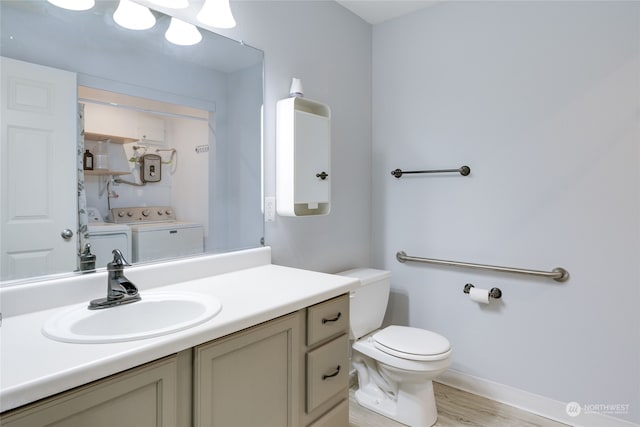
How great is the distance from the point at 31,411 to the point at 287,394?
712mm

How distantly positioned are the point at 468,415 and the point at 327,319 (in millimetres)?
1198

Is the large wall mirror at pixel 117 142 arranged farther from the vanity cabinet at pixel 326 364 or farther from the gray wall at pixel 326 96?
the vanity cabinet at pixel 326 364

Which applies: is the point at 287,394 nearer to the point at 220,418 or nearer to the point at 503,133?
the point at 220,418

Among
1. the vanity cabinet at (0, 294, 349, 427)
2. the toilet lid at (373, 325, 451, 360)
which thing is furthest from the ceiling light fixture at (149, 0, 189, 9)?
the toilet lid at (373, 325, 451, 360)

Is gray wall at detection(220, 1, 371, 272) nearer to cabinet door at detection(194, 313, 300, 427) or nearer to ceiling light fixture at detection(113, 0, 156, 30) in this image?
ceiling light fixture at detection(113, 0, 156, 30)

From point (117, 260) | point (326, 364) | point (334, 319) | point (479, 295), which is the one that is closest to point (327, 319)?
point (334, 319)

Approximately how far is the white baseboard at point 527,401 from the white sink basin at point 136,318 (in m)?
1.77

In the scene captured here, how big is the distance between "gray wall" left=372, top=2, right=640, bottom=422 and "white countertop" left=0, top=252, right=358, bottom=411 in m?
1.13

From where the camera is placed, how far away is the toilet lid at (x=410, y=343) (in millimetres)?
1737

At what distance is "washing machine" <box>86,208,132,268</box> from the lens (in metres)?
1.23

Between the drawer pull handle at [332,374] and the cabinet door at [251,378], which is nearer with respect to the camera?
the cabinet door at [251,378]

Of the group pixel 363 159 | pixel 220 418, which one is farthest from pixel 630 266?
pixel 220 418

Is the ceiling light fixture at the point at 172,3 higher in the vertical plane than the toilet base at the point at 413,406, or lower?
higher

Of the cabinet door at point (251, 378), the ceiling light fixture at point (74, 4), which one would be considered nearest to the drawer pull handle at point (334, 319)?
the cabinet door at point (251, 378)
